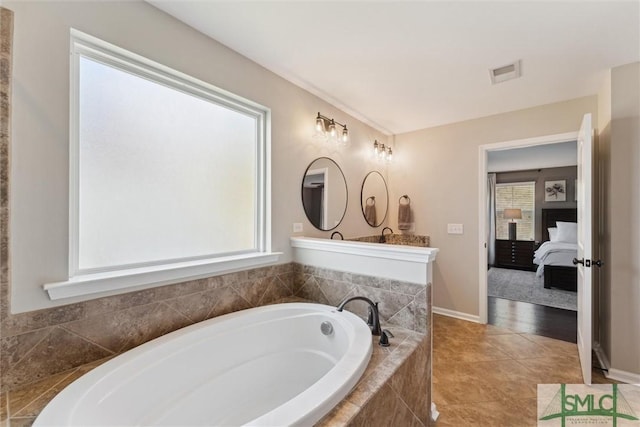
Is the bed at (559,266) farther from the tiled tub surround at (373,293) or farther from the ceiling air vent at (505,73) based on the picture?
the tiled tub surround at (373,293)

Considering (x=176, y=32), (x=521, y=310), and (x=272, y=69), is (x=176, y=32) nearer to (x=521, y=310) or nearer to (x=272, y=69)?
(x=272, y=69)

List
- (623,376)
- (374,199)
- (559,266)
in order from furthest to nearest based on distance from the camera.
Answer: (559,266) < (374,199) < (623,376)

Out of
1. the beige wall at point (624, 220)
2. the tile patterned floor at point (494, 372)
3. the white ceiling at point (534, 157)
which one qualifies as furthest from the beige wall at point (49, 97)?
the white ceiling at point (534, 157)

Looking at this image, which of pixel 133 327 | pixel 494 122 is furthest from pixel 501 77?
pixel 133 327

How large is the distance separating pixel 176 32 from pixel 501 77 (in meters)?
2.50

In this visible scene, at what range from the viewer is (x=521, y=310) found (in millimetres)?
3465

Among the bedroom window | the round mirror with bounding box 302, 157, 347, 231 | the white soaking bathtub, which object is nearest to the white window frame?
the white soaking bathtub

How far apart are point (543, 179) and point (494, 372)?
570 cm

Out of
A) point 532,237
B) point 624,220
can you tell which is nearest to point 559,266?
point 532,237

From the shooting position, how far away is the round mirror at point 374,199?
3326 mm

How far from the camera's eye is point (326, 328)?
1.75 metres

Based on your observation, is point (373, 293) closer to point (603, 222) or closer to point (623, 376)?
point (623, 376)

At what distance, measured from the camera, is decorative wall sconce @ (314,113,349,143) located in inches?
101

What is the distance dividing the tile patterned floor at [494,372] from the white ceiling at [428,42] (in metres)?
2.42
